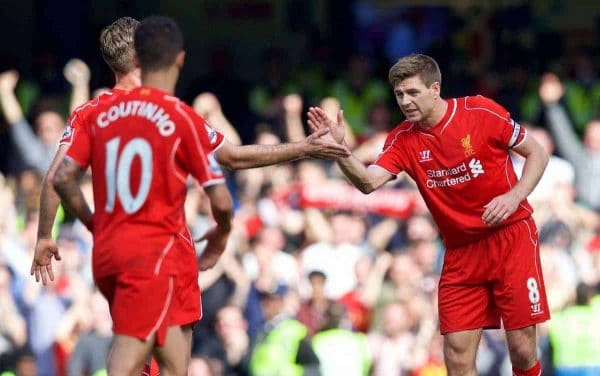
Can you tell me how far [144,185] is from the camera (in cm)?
717

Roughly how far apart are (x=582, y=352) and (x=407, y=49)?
564 centimetres

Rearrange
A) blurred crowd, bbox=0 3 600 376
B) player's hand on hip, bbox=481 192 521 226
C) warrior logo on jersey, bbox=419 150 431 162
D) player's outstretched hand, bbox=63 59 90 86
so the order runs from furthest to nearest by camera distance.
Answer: player's outstretched hand, bbox=63 59 90 86 < blurred crowd, bbox=0 3 600 376 < warrior logo on jersey, bbox=419 150 431 162 < player's hand on hip, bbox=481 192 521 226

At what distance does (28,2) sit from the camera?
59.9ft

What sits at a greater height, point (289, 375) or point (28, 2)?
point (28, 2)

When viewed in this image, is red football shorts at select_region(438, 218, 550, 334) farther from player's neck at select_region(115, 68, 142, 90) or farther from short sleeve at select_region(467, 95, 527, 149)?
player's neck at select_region(115, 68, 142, 90)

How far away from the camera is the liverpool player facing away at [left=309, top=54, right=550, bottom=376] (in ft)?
29.5

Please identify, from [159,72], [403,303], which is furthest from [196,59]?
[159,72]

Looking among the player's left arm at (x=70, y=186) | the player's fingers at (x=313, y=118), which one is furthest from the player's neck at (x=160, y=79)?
the player's fingers at (x=313, y=118)

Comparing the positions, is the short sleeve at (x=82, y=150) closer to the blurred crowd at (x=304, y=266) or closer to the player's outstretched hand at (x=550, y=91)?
the blurred crowd at (x=304, y=266)

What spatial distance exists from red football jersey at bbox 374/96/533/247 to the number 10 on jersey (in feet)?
7.57

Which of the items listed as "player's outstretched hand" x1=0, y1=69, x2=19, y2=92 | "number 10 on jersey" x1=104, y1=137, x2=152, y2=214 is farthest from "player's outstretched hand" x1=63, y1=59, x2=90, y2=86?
"number 10 on jersey" x1=104, y1=137, x2=152, y2=214

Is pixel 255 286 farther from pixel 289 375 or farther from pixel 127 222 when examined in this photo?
pixel 127 222

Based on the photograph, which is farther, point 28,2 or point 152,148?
point 28,2

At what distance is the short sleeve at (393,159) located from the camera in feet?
29.9
